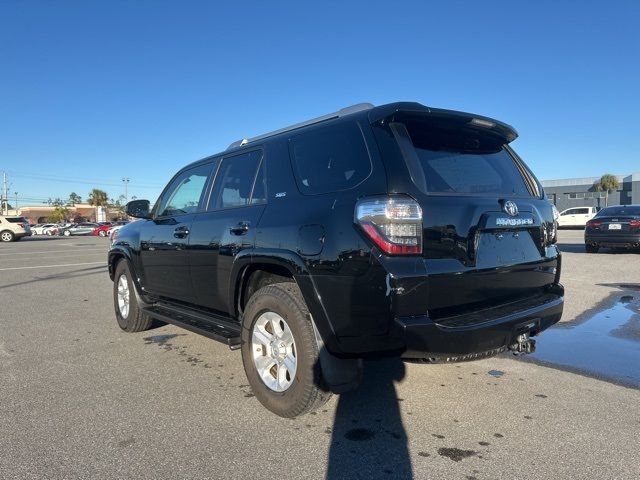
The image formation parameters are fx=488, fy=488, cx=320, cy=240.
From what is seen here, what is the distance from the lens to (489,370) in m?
4.35

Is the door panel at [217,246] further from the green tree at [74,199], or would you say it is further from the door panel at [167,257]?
the green tree at [74,199]

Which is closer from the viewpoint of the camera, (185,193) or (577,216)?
(185,193)

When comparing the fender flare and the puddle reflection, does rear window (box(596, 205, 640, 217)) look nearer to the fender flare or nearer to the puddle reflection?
the puddle reflection

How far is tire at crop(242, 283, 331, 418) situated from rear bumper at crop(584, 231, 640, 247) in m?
13.2

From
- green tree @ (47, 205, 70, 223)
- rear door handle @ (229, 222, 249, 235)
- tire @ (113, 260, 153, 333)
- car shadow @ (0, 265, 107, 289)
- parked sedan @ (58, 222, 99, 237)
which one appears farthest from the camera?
green tree @ (47, 205, 70, 223)

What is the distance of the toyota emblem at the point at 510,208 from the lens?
10.7 ft

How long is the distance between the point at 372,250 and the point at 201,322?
210 centimetres

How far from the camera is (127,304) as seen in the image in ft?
19.1

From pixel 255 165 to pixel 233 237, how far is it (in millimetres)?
634

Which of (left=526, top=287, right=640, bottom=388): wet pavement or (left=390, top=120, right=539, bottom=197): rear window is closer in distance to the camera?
(left=390, top=120, right=539, bottom=197): rear window

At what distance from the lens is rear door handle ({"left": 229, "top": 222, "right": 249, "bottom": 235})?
145 inches

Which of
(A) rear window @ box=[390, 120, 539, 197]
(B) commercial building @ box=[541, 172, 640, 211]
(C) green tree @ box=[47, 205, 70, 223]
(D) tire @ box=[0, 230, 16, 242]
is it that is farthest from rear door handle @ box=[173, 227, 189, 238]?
(C) green tree @ box=[47, 205, 70, 223]

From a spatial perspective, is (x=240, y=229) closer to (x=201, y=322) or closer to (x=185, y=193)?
(x=201, y=322)

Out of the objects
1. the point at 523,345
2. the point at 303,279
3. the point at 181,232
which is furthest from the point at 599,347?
the point at 181,232
